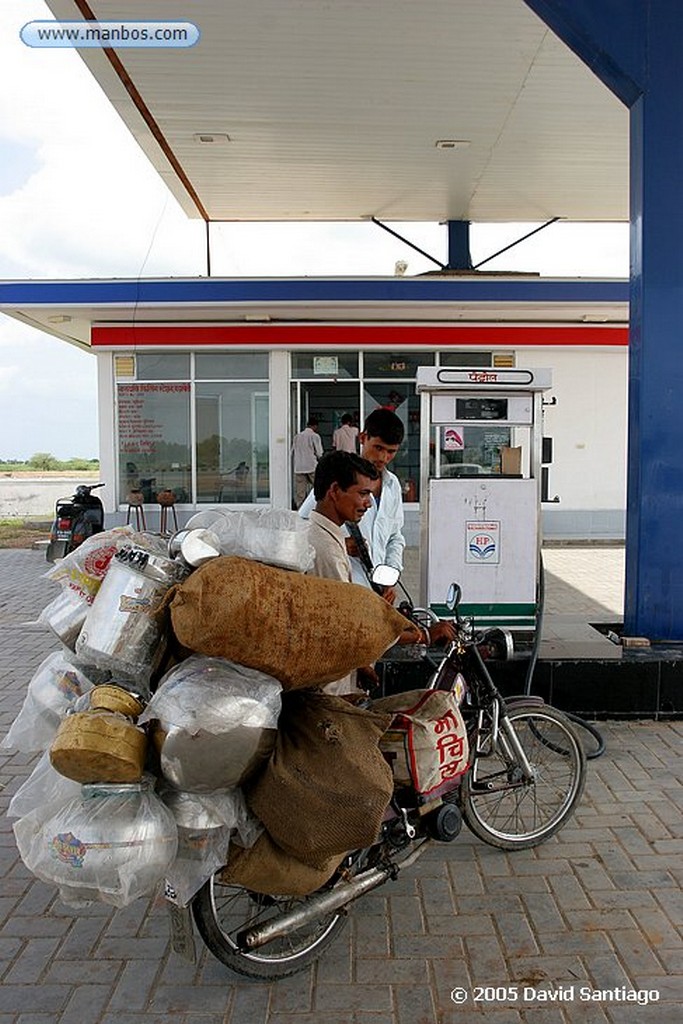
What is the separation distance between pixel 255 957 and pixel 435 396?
3.92 metres

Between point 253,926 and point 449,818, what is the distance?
799 mm

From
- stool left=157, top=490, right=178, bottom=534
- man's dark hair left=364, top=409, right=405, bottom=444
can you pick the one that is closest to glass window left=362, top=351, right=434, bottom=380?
stool left=157, top=490, right=178, bottom=534

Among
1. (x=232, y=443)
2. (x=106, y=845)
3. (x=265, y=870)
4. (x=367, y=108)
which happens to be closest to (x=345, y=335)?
(x=232, y=443)

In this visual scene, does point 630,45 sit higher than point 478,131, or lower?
lower

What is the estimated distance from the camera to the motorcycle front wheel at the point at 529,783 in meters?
3.37

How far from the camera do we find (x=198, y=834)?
2.29 metres

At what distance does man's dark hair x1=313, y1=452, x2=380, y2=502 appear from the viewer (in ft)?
10.4

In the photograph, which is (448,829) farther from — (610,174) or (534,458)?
(610,174)

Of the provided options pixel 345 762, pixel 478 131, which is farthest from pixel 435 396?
pixel 478 131

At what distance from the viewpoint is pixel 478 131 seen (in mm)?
10219

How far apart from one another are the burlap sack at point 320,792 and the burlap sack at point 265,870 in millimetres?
32

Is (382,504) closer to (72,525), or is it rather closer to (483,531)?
(483,531)

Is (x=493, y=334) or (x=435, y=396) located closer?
(x=435, y=396)

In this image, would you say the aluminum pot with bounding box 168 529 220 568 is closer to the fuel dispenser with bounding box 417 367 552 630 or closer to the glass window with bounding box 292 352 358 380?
the fuel dispenser with bounding box 417 367 552 630
